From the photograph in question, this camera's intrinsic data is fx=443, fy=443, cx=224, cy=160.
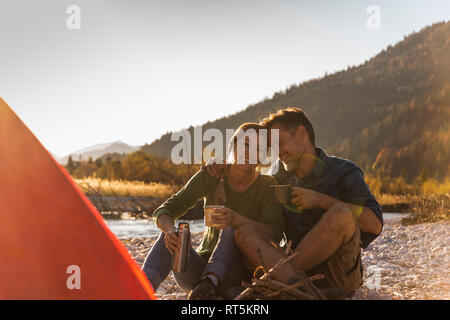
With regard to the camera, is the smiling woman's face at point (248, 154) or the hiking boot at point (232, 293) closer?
the hiking boot at point (232, 293)

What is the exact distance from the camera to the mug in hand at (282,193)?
262cm

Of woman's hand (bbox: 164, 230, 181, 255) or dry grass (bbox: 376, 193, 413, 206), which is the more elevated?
woman's hand (bbox: 164, 230, 181, 255)

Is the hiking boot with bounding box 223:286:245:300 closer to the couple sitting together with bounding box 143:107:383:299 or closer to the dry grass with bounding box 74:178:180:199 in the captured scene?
the couple sitting together with bounding box 143:107:383:299

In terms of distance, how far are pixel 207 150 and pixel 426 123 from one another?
31458 mm

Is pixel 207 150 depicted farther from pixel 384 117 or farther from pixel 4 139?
pixel 384 117

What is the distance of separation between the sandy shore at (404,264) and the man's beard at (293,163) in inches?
38.3

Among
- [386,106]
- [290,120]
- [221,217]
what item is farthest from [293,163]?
[386,106]

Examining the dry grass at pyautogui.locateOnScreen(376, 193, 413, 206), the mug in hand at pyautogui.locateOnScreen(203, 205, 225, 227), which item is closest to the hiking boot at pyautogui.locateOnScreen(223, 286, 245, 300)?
the mug in hand at pyautogui.locateOnScreen(203, 205, 225, 227)

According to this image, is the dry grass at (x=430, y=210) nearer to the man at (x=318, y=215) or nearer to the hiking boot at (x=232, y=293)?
the man at (x=318, y=215)

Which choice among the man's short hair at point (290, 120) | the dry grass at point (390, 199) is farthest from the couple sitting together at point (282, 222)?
the dry grass at point (390, 199)

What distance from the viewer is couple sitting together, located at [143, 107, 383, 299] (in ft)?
8.70

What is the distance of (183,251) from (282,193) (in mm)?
680
